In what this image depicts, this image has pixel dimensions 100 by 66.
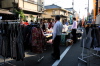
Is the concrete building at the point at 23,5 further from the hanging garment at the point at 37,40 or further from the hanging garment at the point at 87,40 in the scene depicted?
the hanging garment at the point at 87,40

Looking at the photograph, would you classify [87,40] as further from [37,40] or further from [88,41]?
[37,40]

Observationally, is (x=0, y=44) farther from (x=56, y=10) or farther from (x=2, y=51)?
(x=56, y=10)

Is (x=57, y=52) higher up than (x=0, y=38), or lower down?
lower down

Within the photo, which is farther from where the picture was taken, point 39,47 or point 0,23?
point 39,47

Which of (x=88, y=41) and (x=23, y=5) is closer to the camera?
(x=88, y=41)

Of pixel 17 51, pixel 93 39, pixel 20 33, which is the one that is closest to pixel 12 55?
pixel 17 51

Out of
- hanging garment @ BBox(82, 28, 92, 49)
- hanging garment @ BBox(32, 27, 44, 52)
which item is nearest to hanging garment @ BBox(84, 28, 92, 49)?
hanging garment @ BBox(82, 28, 92, 49)

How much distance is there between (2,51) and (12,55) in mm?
437

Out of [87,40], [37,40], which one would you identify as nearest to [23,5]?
[37,40]

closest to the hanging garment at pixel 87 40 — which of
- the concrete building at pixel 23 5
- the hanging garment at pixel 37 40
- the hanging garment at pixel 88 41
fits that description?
the hanging garment at pixel 88 41

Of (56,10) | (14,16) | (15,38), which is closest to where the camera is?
(15,38)

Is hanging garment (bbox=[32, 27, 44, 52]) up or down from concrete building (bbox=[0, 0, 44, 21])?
A: down

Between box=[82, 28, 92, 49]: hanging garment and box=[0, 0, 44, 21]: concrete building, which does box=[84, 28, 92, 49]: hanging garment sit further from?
box=[0, 0, 44, 21]: concrete building

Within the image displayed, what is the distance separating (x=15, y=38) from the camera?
365cm
